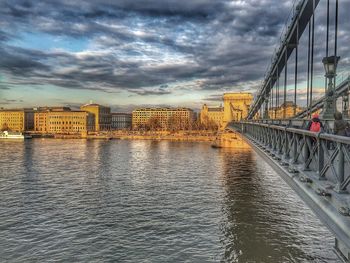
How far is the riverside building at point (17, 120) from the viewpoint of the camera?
194250 mm

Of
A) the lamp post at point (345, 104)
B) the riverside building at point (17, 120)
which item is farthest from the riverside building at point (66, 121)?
the lamp post at point (345, 104)

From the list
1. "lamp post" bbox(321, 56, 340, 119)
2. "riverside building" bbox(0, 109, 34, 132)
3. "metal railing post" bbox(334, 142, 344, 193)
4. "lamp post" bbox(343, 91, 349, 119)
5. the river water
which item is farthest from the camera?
"riverside building" bbox(0, 109, 34, 132)

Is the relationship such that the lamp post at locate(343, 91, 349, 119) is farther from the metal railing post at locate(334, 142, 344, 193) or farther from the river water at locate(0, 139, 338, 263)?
the metal railing post at locate(334, 142, 344, 193)

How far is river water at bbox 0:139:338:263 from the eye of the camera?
47.6ft

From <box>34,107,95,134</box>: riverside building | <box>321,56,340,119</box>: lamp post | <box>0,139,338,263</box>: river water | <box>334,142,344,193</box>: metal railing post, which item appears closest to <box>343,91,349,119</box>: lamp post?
<box>321,56,340,119</box>: lamp post

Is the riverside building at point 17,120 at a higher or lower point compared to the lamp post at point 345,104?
lower

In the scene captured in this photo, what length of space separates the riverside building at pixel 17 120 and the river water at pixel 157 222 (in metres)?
175

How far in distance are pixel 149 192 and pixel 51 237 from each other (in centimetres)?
1036

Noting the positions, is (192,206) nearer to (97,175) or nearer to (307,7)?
(307,7)

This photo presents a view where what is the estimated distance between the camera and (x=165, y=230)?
1712cm

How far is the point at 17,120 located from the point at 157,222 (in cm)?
19391

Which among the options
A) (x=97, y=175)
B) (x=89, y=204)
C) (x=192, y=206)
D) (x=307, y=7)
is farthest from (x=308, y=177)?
(x=97, y=175)

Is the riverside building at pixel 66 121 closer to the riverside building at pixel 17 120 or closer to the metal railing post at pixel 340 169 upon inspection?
the riverside building at pixel 17 120

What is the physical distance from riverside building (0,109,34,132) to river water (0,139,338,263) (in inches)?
6881
